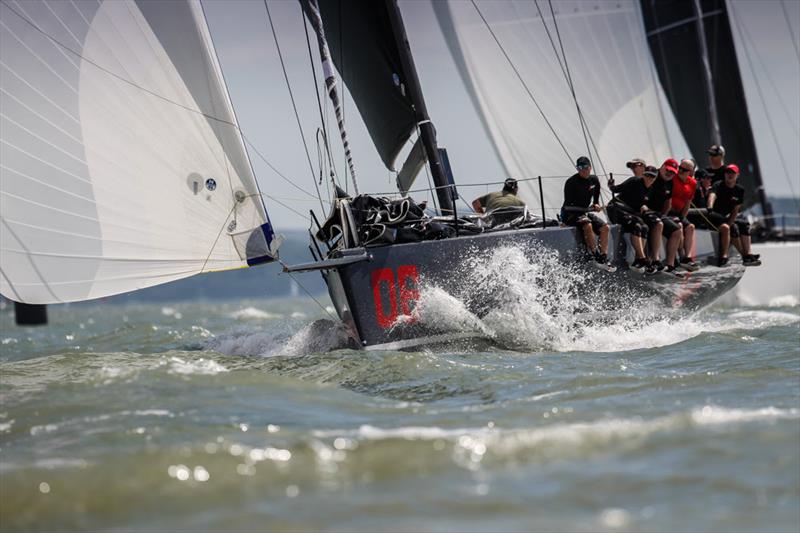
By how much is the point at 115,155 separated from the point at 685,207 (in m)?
5.50

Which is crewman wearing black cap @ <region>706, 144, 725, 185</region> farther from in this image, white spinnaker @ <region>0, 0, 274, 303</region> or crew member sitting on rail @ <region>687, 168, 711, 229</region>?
white spinnaker @ <region>0, 0, 274, 303</region>

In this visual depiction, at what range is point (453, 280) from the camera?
7.61m

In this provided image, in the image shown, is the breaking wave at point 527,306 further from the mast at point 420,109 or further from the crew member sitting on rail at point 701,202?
the crew member sitting on rail at point 701,202

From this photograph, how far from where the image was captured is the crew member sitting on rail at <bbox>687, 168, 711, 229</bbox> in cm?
1053

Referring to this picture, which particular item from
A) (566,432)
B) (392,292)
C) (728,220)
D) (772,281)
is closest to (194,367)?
(392,292)

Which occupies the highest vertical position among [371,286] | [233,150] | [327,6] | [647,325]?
[327,6]

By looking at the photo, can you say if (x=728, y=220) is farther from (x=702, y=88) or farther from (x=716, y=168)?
(x=702, y=88)

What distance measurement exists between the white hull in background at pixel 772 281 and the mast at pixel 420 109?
9428 millimetres

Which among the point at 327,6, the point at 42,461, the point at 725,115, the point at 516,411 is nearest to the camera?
the point at 42,461

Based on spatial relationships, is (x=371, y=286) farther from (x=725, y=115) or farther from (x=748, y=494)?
(x=725, y=115)

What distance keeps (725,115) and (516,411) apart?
15.2m

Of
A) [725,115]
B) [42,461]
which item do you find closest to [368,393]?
[42,461]

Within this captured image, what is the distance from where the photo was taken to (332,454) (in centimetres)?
405

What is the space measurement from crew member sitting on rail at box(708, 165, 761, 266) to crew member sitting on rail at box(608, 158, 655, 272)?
1.62 meters
